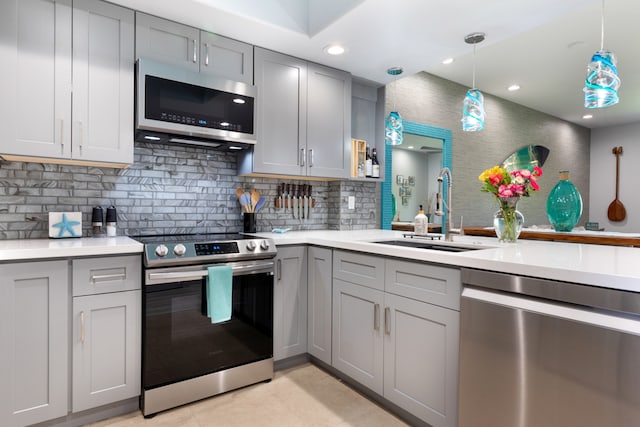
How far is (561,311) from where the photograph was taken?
4.19 ft

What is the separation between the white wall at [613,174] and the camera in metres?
7.14

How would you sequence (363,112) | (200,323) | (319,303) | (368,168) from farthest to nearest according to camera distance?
(363,112)
(368,168)
(319,303)
(200,323)

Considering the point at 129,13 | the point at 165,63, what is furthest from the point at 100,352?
the point at 129,13

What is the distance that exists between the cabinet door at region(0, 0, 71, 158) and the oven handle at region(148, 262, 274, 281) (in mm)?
867

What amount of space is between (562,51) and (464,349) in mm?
3812

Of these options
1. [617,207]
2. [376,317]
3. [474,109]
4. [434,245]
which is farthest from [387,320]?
[617,207]

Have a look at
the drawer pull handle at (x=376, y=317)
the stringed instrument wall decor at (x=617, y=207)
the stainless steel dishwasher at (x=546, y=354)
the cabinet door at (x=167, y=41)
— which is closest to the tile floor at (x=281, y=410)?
the drawer pull handle at (x=376, y=317)

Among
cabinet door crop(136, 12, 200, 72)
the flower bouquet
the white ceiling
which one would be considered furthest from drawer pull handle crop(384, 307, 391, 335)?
cabinet door crop(136, 12, 200, 72)

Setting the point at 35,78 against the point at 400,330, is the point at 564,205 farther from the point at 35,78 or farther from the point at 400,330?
the point at 35,78

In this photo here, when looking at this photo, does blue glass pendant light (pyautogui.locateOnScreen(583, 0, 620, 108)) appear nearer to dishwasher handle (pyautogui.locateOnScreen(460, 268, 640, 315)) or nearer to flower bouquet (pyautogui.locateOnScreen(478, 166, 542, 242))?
flower bouquet (pyautogui.locateOnScreen(478, 166, 542, 242))

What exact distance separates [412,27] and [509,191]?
1.22 meters

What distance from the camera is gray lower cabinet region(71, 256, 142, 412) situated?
6.00 feet

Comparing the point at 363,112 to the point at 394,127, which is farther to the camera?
the point at 363,112

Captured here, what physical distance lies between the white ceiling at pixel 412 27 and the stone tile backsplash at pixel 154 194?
0.94 meters
